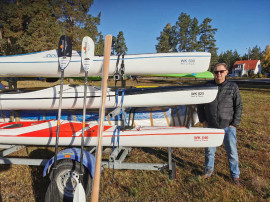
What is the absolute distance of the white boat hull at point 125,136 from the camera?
9.81ft

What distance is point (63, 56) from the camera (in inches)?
125

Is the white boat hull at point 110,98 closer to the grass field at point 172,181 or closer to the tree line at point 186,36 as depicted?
the grass field at point 172,181

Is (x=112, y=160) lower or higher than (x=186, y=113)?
lower

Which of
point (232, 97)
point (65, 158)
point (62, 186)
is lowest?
point (62, 186)

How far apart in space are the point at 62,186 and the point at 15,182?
1059mm

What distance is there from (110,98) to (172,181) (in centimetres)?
186

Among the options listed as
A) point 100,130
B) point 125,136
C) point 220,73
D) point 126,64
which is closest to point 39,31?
point 126,64

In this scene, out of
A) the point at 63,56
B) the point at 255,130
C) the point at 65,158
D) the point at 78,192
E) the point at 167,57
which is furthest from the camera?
the point at 255,130

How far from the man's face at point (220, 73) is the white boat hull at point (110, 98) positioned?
0.20 m

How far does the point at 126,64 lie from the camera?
12.1ft

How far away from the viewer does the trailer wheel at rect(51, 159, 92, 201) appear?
8.70 feet

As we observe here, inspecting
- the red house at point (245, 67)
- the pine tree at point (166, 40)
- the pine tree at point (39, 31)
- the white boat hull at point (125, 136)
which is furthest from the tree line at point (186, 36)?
the white boat hull at point (125, 136)

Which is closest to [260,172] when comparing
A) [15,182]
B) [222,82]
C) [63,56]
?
[222,82]

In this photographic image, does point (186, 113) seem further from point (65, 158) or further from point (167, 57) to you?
point (65, 158)
